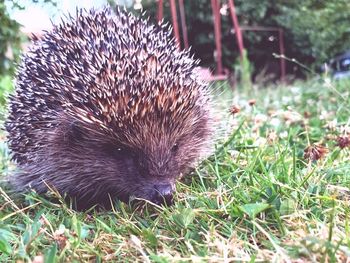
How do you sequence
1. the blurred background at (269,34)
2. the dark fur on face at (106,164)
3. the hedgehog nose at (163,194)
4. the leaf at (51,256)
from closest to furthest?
the leaf at (51,256), the hedgehog nose at (163,194), the dark fur on face at (106,164), the blurred background at (269,34)

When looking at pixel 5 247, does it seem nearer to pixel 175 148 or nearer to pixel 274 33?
pixel 175 148

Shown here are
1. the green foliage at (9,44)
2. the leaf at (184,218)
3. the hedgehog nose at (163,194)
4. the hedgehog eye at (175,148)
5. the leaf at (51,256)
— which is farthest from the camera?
the green foliage at (9,44)

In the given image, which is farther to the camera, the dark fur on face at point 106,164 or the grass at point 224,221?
the dark fur on face at point 106,164

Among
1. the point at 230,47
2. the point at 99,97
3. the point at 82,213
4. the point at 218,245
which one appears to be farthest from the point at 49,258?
the point at 230,47

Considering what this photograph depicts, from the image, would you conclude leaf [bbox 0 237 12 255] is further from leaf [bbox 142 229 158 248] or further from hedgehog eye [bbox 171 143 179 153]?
hedgehog eye [bbox 171 143 179 153]

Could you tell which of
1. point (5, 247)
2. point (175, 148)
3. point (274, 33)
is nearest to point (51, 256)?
point (5, 247)

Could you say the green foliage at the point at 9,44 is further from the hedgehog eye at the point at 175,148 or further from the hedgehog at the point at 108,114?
the hedgehog eye at the point at 175,148

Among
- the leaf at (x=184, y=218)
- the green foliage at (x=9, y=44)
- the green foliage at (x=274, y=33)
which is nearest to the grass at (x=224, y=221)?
the leaf at (x=184, y=218)
